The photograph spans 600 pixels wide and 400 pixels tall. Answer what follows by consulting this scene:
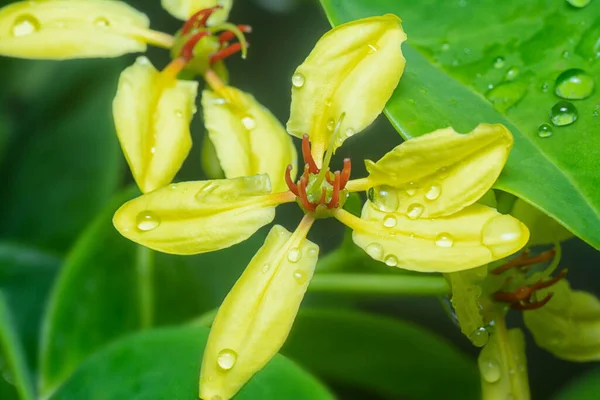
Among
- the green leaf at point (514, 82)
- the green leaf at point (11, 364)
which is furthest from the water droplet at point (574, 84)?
the green leaf at point (11, 364)

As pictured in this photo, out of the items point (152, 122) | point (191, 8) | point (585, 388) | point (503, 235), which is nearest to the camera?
point (503, 235)

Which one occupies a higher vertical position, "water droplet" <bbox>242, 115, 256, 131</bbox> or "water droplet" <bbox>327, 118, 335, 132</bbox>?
"water droplet" <bbox>327, 118, 335, 132</bbox>

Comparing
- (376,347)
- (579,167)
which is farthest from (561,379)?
(579,167)

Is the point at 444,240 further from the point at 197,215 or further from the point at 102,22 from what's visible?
the point at 102,22

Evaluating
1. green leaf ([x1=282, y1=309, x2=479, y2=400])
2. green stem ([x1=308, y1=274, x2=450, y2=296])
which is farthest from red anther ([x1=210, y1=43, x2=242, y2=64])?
green leaf ([x1=282, y1=309, x2=479, y2=400])

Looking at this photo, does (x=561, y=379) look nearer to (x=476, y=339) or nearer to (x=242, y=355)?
(x=476, y=339)

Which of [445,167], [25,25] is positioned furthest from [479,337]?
[25,25]

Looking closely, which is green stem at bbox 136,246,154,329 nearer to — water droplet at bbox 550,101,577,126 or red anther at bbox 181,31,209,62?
red anther at bbox 181,31,209,62
